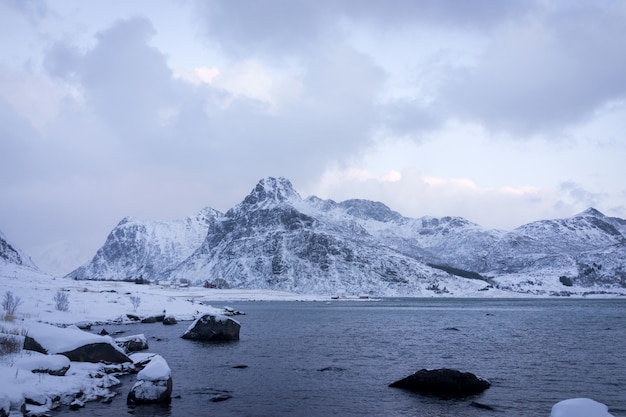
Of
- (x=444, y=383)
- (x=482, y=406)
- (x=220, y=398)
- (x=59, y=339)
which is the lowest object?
(x=220, y=398)

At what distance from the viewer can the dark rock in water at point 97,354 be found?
33331 millimetres

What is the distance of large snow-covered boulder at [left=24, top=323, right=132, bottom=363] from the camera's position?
33.1 m

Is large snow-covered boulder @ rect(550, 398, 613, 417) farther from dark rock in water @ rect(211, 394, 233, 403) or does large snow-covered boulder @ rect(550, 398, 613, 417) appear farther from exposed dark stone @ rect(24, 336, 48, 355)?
exposed dark stone @ rect(24, 336, 48, 355)

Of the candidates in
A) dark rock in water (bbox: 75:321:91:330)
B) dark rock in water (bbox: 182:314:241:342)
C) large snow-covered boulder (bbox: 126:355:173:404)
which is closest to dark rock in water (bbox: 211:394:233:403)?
large snow-covered boulder (bbox: 126:355:173:404)

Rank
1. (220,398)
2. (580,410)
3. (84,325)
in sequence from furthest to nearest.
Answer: (84,325) < (220,398) < (580,410)

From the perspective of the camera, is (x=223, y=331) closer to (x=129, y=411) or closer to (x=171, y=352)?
(x=171, y=352)

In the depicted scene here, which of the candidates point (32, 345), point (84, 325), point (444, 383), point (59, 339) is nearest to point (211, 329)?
point (84, 325)

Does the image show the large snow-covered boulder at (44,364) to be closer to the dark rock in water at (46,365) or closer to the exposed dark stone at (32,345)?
the dark rock in water at (46,365)

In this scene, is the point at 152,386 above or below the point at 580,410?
below

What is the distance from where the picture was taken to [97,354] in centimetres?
3453

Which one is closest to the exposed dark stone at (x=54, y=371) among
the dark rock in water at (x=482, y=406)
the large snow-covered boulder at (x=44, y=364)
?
the large snow-covered boulder at (x=44, y=364)

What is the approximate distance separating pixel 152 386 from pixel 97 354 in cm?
995

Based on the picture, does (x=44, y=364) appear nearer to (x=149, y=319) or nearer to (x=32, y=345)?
(x=32, y=345)

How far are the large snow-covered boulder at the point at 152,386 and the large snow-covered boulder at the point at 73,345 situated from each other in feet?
28.0
